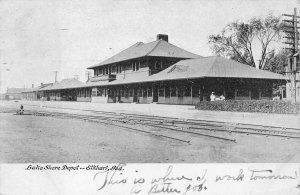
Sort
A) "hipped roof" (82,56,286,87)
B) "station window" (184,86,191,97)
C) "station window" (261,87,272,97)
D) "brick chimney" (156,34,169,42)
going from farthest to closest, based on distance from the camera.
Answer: "brick chimney" (156,34,169,42) < "station window" (261,87,272,97) < "station window" (184,86,191,97) < "hipped roof" (82,56,286,87)

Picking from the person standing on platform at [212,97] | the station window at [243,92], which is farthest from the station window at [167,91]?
the station window at [243,92]

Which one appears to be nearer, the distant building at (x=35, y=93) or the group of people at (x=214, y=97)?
the group of people at (x=214, y=97)

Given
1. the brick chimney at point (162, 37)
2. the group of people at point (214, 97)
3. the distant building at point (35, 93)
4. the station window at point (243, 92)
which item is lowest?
the group of people at point (214, 97)

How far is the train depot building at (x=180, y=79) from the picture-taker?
27797 mm

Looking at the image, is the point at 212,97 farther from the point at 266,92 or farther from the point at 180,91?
the point at 266,92

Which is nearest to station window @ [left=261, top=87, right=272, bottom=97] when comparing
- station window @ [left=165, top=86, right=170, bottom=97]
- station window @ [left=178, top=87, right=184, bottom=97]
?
station window @ [left=178, top=87, right=184, bottom=97]

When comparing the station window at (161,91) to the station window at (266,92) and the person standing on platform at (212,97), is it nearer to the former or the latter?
the person standing on platform at (212,97)

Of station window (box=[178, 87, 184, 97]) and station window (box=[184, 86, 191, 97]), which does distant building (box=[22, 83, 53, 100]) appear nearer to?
station window (box=[178, 87, 184, 97])

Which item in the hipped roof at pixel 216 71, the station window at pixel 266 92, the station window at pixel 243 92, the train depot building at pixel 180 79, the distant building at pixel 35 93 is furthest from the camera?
the distant building at pixel 35 93

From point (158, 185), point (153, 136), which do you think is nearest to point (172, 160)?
point (158, 185)

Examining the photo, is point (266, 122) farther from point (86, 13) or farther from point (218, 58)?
point (218, 58)

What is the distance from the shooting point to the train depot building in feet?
91.2

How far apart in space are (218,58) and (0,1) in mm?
25084

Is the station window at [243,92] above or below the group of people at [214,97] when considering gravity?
above
